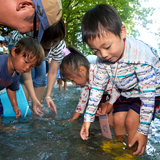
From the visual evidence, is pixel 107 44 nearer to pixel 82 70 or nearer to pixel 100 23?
→ pixel 100 23

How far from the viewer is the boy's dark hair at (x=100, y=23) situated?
155 centimetres

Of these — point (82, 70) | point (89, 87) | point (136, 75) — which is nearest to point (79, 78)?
point (82, 70)

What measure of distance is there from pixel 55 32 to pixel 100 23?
1.89 feet

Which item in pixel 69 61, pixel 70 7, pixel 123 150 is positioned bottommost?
pixel 123 150

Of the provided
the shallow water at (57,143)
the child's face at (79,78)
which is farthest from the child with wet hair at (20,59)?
the shallow water at (57,143)

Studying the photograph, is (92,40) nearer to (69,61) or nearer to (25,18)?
(25,18)

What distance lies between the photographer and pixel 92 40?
157 centimetres

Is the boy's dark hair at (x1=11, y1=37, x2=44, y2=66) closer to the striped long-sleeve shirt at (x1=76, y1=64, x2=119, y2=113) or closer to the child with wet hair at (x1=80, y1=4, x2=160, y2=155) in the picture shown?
the striped long-sleeve shirt at (x1=76, y1=64, x2=119, y2=113)

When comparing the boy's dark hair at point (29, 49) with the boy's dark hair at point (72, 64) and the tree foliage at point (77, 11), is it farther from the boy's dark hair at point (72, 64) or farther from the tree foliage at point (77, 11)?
the tree foliage at point (77, 11)

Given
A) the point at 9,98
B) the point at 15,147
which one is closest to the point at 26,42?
the point at 9,98

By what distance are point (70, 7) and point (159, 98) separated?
331 inches

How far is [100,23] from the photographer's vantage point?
1.57 meters

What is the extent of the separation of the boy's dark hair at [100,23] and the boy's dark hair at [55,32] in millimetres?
351

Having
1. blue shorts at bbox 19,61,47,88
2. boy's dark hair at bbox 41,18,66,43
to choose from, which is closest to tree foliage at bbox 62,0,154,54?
blue shorts at bbox 19,61,47,88
